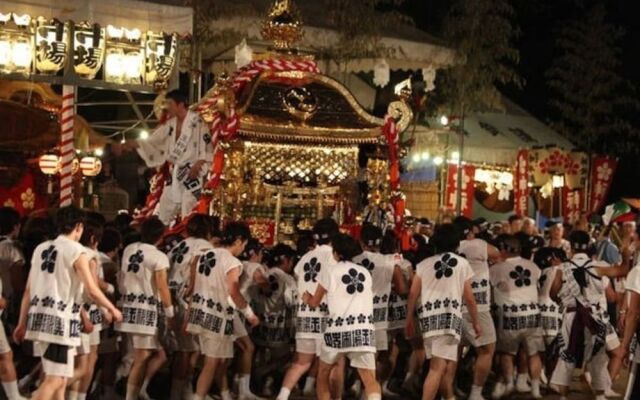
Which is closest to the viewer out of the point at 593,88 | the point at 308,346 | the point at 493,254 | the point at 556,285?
the point at 308,346

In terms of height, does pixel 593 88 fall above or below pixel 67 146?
above

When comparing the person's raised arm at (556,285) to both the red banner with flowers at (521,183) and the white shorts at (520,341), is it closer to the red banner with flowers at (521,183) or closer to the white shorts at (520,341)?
the white shorts at (520,341)

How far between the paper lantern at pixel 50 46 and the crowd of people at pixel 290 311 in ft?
8.46

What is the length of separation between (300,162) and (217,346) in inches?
162

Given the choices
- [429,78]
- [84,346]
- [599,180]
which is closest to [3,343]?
[84,346]

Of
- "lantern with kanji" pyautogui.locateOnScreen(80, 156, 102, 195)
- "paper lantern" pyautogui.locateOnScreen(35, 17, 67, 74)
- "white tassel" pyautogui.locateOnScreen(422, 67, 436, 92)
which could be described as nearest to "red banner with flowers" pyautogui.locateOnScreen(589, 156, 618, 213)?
"white tassel" pyautogui.locateOnScreen(422, 67, 436, 92)

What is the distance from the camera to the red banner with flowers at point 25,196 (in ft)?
65.9

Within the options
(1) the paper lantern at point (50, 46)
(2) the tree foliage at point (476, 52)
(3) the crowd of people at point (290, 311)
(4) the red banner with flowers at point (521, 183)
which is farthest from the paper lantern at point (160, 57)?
(4) the red banner with flowers at point (521, 183)

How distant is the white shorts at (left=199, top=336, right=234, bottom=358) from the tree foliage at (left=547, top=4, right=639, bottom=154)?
18566mm

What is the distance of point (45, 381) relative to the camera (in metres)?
8.64

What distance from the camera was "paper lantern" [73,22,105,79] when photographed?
13734 millimetres

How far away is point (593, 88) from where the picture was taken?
27.2m

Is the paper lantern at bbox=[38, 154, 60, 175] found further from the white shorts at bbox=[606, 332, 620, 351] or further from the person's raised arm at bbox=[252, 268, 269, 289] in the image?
the white shorts at bbox=[606, 332, 620, 351]

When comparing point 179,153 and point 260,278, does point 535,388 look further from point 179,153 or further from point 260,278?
point 179,153
